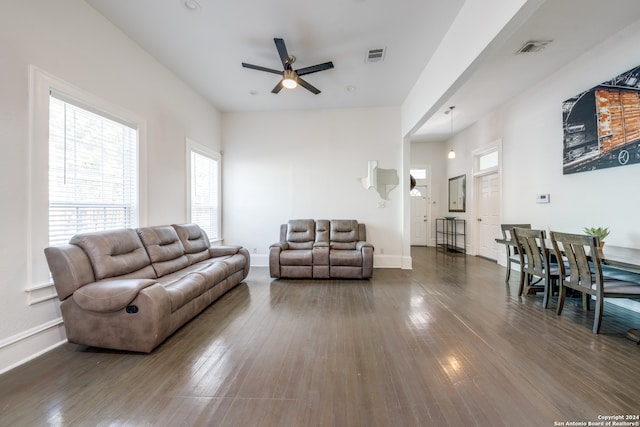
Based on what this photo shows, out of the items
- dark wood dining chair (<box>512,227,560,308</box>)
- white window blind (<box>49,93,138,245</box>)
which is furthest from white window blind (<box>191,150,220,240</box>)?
dark wood dining chair (<box>512,227,560,308</box>)

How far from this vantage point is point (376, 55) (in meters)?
3.17

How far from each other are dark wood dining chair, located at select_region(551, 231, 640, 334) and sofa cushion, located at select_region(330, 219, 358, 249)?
281 centimetres

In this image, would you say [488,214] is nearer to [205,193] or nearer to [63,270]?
[205,193]

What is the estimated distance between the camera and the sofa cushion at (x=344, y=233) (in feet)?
15.0

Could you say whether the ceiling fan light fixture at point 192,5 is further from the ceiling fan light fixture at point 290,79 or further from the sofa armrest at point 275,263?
the sofa armrest at point 275,263

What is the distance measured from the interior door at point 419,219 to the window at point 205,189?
19.2 ft

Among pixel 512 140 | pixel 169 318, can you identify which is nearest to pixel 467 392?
pixel 169 318

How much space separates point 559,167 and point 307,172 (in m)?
4.30

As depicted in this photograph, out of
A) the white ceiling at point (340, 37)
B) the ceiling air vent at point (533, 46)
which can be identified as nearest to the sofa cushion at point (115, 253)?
the white ceiling at point (340, 37)

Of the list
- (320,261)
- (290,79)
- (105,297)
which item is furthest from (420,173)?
(105,297)

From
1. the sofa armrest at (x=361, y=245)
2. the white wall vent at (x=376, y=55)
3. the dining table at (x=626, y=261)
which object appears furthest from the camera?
the sofa armrest at (x=361, y=245)

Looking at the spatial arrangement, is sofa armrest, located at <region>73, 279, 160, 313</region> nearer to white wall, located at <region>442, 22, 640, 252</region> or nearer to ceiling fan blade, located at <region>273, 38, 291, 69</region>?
ceiling fan blade, located at <region>273, 38, 291, 69</region>

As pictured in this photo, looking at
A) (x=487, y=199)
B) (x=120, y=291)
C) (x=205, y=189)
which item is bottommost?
(x=120, y=291)

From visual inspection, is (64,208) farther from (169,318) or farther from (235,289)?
(235,289)
